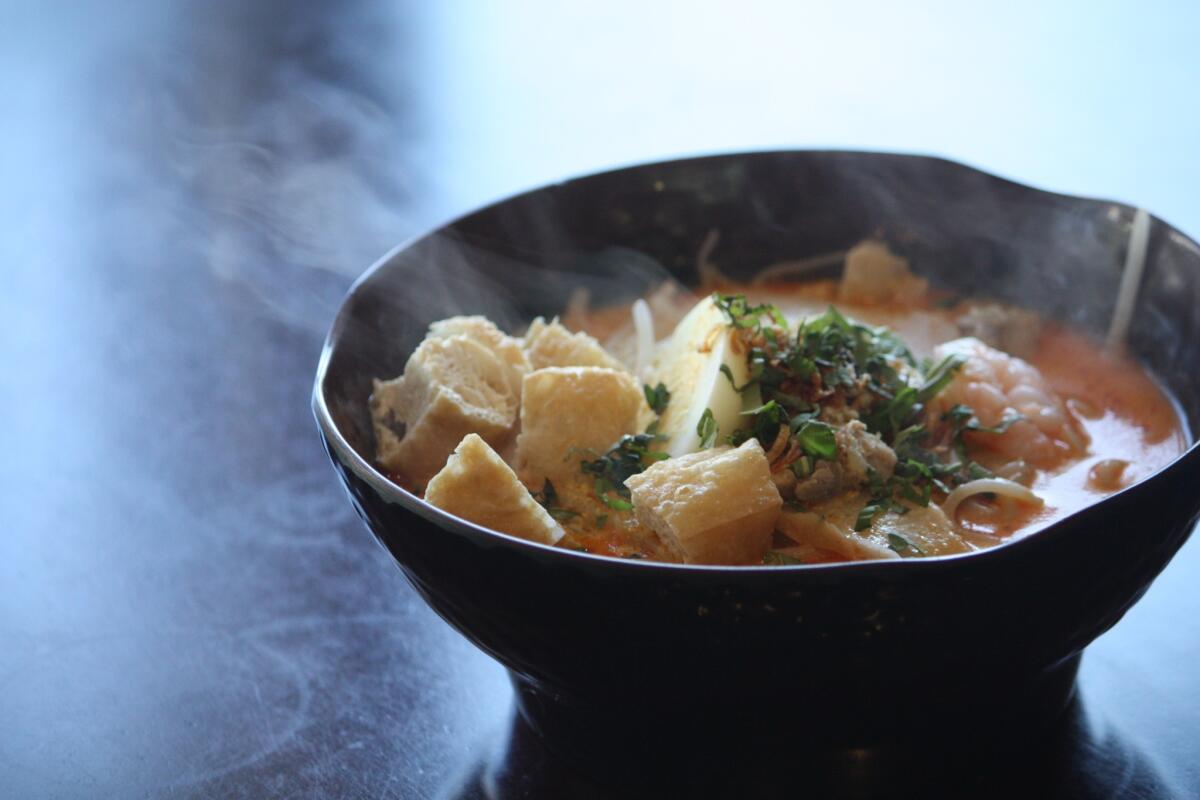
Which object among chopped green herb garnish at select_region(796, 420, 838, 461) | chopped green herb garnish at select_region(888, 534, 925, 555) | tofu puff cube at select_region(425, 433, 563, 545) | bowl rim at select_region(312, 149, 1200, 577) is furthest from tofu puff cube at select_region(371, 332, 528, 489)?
chopped green herb garnish at select_region(888, 534, 925, 555)

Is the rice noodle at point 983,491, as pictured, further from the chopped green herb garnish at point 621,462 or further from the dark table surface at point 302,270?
the chopped green herb garnish at point 621,462

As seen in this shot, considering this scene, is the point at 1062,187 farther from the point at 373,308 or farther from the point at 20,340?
the point at 20,340

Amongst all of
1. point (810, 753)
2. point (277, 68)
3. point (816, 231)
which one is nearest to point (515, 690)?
point (810, 753)

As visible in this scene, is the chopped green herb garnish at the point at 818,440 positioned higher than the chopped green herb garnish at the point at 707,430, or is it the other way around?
the chopped green herb garnish at the point at 818,440

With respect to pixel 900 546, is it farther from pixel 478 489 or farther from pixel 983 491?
pixel 478 489

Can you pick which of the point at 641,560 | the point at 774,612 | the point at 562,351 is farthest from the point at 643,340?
the point at 774,612

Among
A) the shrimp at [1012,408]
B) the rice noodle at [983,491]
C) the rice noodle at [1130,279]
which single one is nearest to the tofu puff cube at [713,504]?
the rice noodle at [983,491]
